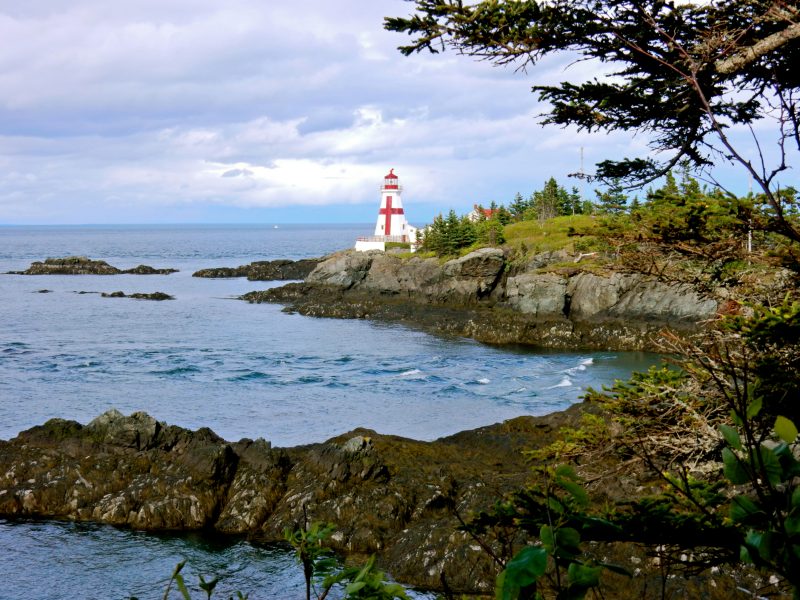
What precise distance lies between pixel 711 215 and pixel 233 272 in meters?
83.3

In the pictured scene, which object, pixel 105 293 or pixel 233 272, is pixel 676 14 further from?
pixel 233 272

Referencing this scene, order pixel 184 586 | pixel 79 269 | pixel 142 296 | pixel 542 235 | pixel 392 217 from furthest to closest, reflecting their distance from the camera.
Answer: pixel 79 269
pixel 392 217
pixel 142 296
pixel 542 235
pixel 184 586

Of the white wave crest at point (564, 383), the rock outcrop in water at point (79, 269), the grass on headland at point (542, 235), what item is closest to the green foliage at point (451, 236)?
the grass on headland at point (542, 235)

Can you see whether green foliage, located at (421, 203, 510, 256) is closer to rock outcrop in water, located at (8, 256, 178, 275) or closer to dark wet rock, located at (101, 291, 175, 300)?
dark wet rock, located at (101, 291, 175, 300)

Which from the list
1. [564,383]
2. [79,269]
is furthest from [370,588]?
[79,269]

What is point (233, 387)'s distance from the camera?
100 ft

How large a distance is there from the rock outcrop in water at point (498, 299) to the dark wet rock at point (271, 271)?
15.8 metres

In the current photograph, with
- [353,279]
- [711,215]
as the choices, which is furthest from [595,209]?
[353,279]

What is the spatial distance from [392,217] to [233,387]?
160 feet

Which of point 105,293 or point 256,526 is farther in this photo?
point 105,293

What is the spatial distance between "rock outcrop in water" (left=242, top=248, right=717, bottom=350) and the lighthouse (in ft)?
36.4

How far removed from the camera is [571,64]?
7547 mm

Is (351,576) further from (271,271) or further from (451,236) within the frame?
(271,271)

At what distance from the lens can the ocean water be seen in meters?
14.1
